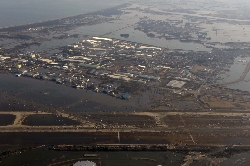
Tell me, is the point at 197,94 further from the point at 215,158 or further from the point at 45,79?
the point at 45,79

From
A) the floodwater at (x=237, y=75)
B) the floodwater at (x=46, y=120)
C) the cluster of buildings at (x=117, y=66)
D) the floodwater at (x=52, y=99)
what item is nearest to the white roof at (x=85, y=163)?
the floodwater at (x=46, y=120)

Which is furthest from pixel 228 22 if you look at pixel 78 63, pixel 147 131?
pixel 147 131

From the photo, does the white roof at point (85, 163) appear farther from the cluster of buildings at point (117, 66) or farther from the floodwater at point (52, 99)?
the cluster of buildings at point (117, 66)

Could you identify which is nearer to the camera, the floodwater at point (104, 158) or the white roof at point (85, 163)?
the white roof at point (85, 163)

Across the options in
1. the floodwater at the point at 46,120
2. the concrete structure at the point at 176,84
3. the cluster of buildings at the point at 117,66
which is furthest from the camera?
the cluster of buildings at the point at 117,66

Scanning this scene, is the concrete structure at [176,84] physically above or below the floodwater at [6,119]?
below
